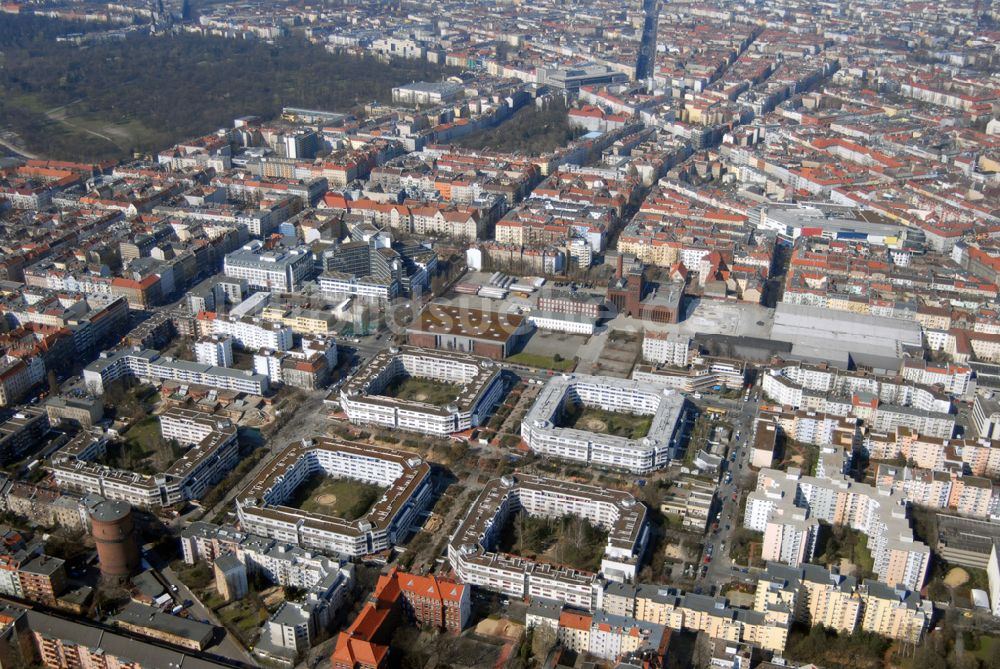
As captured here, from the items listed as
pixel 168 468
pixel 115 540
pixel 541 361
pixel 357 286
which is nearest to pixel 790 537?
pixel 541 361

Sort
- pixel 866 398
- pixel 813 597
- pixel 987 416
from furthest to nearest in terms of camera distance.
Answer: pixel 866 398
pixel 987 416
pixel 813 597

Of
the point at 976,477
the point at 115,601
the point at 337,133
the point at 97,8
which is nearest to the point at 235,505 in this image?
the point at 115,601

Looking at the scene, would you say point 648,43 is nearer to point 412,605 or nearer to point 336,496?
point 336,496

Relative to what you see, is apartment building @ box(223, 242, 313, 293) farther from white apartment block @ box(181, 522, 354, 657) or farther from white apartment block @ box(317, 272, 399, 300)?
white apartment block @ box(181, 522, 354, 657)

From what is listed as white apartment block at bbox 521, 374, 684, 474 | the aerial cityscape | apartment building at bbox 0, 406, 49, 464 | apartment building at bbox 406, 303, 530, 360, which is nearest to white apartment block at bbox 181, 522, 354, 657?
the aerial cityscape

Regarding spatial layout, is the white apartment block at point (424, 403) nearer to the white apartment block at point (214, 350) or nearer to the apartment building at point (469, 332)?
the apartment building at point (469, 332)

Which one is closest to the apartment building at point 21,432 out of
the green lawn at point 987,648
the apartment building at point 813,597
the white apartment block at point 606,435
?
the white apartment block at point 606,435
